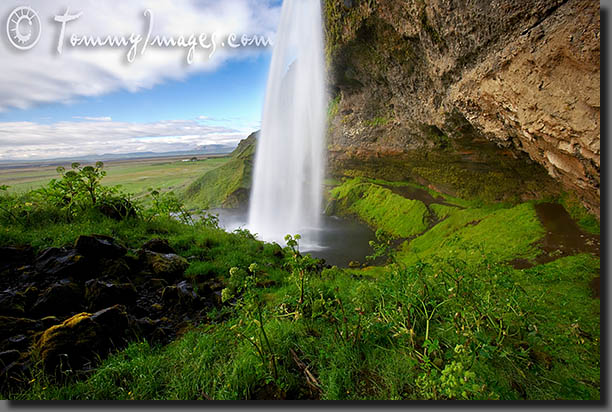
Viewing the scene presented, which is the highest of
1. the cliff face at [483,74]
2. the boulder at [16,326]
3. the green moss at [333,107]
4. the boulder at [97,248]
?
the green moss at [333,107]

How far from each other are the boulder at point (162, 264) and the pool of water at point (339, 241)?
538cm

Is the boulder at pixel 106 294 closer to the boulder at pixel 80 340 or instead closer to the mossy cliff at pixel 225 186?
the boulder at pixel 80 340

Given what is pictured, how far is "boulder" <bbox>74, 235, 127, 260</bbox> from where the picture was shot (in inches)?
156

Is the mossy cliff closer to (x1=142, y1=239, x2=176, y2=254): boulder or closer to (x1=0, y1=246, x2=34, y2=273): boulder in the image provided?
(x1=142, y1=239, x2=176, y2=254): boulder

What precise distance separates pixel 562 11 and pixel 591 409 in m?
4.49

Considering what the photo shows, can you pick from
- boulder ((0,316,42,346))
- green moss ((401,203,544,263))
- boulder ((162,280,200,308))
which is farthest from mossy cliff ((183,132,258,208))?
boulder ((0,316,42,346))

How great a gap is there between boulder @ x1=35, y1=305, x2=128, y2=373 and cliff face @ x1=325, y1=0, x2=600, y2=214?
18.8 ft

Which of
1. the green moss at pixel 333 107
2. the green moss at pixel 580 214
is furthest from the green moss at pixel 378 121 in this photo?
the green moss at pixel 580 214

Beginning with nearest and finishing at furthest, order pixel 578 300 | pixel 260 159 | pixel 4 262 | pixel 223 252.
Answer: pixel 578 300 → pixel 4 262 → pixel 223 252 → pixel 260 159

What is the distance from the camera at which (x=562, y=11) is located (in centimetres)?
339

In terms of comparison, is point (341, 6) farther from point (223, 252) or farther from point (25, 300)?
point (25, 300)

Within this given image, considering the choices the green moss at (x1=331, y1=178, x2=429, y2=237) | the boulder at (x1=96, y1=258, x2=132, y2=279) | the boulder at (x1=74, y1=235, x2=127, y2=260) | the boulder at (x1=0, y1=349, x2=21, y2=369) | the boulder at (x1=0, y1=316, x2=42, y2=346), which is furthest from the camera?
the green moss at (x1=331, y1=178, x2=429, y2=237)

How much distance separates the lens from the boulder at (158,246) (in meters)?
4.88

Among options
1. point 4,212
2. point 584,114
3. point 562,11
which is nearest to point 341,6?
point 562,11
